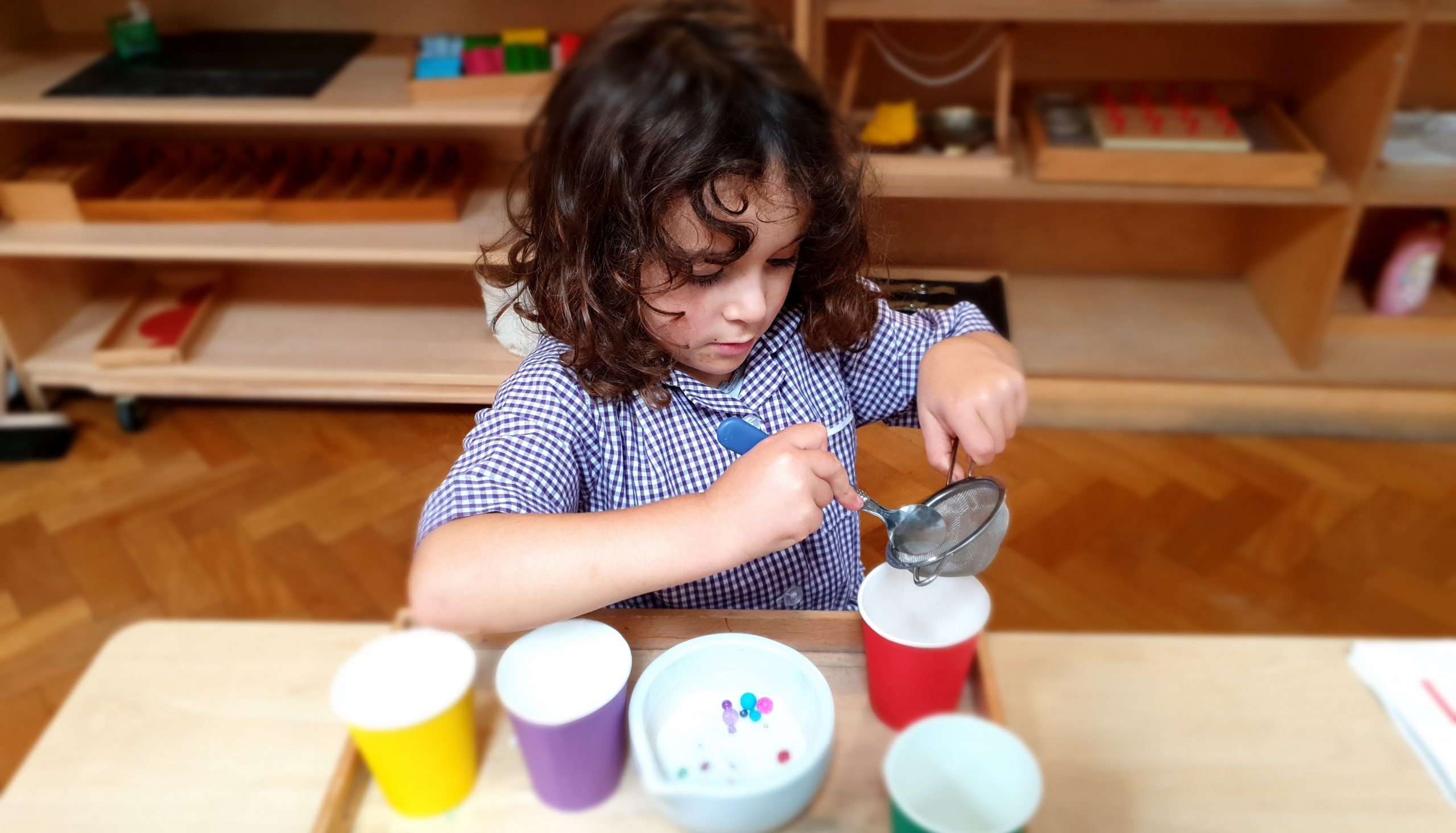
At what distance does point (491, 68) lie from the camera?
1513mm

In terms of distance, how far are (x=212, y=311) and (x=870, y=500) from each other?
1.63 metres

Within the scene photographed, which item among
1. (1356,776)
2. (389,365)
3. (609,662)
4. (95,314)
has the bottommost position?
(95,314)

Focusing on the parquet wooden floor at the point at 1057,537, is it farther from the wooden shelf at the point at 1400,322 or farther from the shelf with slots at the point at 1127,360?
the wooden shelf at the point at 1400,322

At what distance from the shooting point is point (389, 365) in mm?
462

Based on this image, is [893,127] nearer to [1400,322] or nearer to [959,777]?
[1400,322]

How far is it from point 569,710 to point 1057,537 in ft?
3.68

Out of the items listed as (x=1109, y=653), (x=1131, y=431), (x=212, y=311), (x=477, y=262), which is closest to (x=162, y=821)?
(x=477, y=262)

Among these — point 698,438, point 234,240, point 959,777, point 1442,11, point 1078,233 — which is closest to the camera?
point 959,777

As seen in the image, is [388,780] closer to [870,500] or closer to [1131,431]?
[870,500]

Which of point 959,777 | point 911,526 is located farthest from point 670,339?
point 959,777

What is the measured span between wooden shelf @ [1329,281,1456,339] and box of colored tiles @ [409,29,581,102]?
1.41 meters

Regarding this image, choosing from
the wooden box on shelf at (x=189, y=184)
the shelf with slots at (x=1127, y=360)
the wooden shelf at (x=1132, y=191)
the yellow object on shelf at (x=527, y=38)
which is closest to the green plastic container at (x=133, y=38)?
the wooden box on shelf at (x=189, y=184)

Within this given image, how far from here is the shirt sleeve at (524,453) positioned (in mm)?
499

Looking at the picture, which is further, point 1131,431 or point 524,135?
point 1131,431
